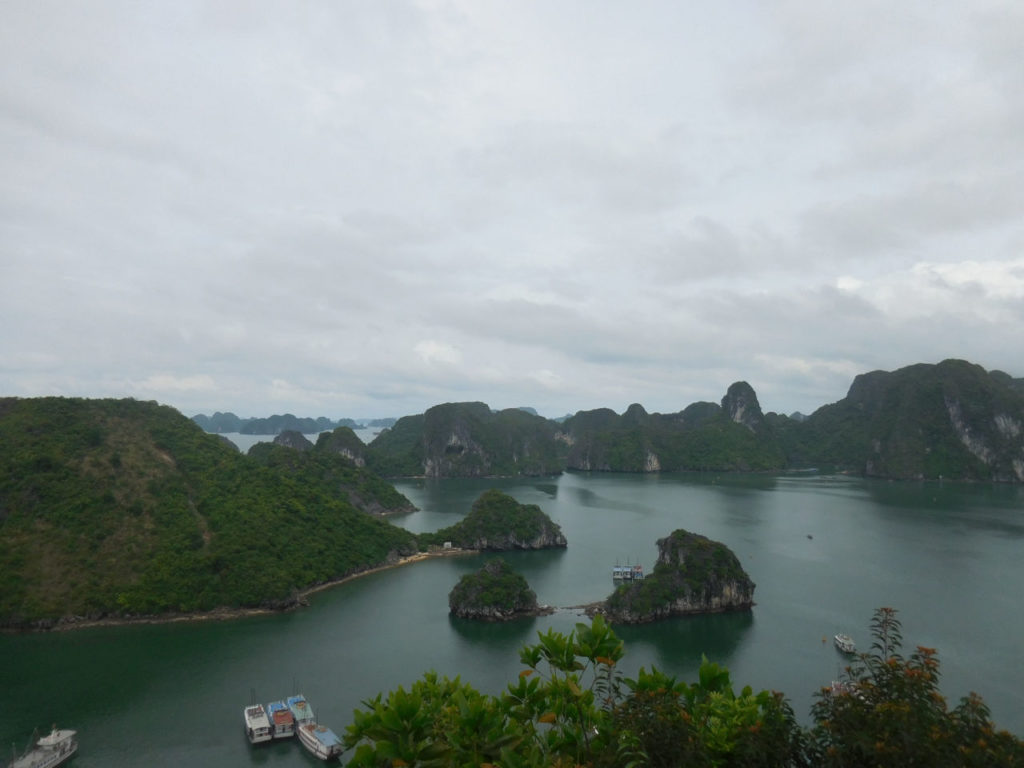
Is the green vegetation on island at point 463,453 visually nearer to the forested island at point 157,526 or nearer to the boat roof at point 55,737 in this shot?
the forested island at point 157,526

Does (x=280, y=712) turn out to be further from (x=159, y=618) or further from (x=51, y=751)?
(x=159, y=618)

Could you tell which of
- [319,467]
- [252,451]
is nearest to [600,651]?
[319,467]

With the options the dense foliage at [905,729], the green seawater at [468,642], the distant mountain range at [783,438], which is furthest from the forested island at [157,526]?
the distant mountain range at [783,438]

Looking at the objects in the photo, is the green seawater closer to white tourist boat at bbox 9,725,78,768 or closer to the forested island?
white tourist boat at bbox 9,725,78,768

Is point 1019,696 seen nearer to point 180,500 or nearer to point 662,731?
point 662,731

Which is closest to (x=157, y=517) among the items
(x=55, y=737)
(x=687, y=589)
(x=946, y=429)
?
(x=55, y=737)

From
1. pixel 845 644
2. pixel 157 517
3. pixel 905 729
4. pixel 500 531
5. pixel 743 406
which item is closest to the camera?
pixel 905 729
